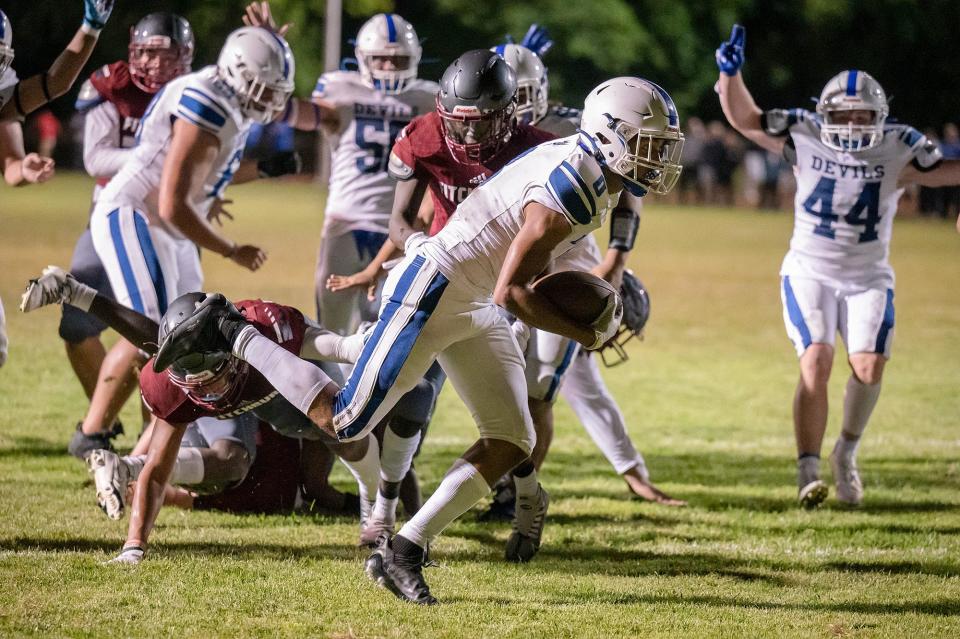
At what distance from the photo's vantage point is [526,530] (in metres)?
4.86

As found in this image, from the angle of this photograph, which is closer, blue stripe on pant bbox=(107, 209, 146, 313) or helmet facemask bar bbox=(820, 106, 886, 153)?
blue stripe on pant bbox=(107, 209, 146, 313)

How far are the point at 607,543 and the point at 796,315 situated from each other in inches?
63.7

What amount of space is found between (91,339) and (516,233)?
3.17 m

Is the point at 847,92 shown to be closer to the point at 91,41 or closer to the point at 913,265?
the point at 91,41

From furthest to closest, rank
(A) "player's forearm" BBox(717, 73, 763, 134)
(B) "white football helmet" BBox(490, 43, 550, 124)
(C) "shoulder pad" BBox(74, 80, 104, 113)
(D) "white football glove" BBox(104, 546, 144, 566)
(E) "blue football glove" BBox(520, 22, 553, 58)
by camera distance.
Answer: (E) "blue football glove" BBox(520, 22, 553, 58), (C) "shoulder pad" BBox(74, 80, 104, 113), (A) "player's forearm" BBox(717, 73, 763, 134), (B) "white football helmet" BBox(490, 43, 550, 124), (D) "white football glove" BBox(104, 546, 144, 566)

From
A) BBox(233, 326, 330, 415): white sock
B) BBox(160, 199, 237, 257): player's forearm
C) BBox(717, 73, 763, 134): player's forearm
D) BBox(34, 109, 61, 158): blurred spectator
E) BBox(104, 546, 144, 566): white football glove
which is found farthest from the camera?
BBox(34, 109, 61, 158): blurred spectator

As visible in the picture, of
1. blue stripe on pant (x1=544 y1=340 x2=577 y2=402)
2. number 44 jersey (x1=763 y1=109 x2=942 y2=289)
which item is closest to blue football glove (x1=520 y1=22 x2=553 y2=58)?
number 44 jersey (x1=763 y1=109 x2=942 y2=289)

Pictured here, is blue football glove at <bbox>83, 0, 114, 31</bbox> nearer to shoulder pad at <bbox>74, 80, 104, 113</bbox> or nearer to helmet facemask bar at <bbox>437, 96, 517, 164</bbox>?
shoulder pad at <bbox>74, 80, 104, 113</bbox>

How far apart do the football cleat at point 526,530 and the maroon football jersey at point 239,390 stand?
99 cm

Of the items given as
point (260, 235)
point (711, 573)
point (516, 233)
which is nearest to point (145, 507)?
point (516, 233)

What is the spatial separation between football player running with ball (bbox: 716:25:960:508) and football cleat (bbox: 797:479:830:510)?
0.24ft

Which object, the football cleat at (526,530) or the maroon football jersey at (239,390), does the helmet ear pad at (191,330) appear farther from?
the football cleat at (526,530)

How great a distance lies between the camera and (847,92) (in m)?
6.06

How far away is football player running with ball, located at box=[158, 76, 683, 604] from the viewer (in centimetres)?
404
